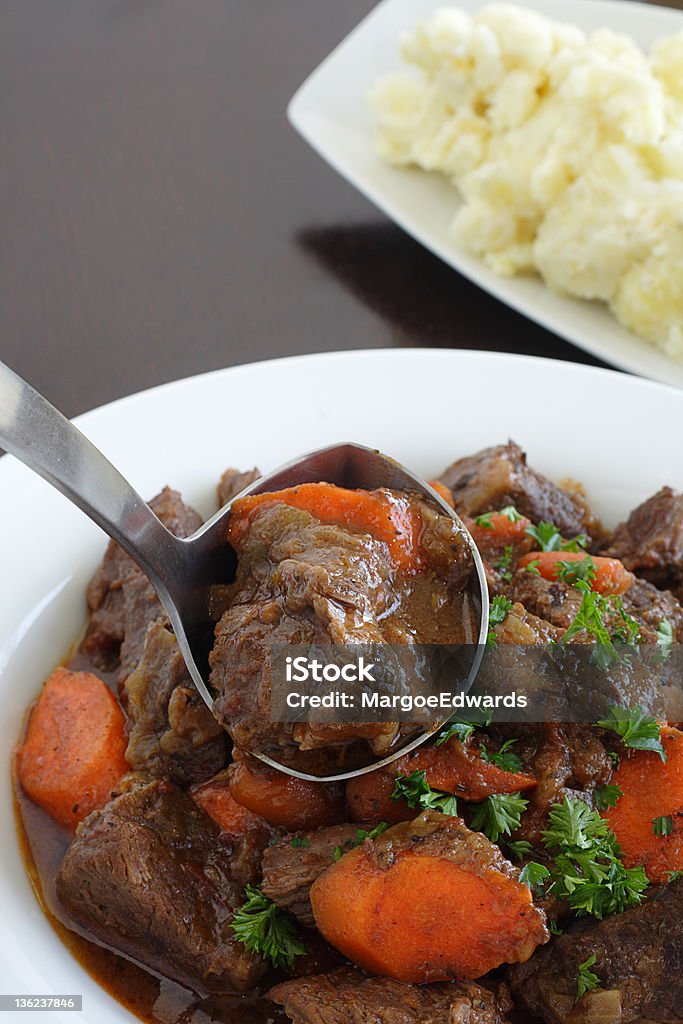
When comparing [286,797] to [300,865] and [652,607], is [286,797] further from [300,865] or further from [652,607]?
[652,607]

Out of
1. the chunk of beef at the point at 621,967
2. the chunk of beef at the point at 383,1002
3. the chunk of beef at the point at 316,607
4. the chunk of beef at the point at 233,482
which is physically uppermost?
the chunk of beef at the point at 316,607

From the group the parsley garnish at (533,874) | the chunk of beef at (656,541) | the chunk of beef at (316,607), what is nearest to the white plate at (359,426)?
the chunk of beef at (656,541)

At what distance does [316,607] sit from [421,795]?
1.85 ft

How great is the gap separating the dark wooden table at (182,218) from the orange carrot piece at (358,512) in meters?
1.64

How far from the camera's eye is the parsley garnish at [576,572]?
9.68 ft

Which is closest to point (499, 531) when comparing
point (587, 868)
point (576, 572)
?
point (576, 572)

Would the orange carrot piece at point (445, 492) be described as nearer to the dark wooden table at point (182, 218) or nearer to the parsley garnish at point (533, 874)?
the parsley garnish at point (533, 874)

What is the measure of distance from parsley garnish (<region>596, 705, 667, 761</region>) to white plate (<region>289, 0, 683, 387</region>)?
1.74 m

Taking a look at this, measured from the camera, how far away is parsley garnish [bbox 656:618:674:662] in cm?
276

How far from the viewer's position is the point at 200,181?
17.0 ft

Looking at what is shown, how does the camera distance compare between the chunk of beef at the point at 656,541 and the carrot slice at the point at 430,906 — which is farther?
the chunk of beef at the point at 656,541

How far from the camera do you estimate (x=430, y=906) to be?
94.5 inches

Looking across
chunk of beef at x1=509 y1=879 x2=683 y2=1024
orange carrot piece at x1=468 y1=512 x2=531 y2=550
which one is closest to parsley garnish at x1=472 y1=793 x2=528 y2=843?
chunk of beef at x1=509 y1=879 x2=683 y2=1024

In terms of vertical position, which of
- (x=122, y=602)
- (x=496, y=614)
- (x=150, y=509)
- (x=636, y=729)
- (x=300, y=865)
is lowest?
(x=636, y=729)
